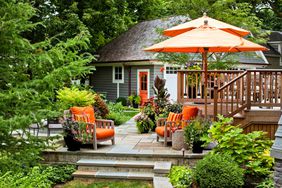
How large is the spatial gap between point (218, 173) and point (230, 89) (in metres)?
4.15

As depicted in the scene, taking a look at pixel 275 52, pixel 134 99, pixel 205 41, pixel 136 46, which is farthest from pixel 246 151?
pixel 275 52

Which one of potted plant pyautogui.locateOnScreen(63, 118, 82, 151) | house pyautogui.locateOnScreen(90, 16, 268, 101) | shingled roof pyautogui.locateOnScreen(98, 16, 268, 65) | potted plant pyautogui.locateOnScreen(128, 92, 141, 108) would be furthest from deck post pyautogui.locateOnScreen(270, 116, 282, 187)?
potted plant pyautogui.locateOnScreen(128, 92, 141, 108)

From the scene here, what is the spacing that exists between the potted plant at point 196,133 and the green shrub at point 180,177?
1.83 ft

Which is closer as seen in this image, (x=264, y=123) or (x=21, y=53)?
(x=21, y=53)

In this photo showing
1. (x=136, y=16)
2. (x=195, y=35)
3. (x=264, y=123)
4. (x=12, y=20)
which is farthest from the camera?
(x=136, y=16)

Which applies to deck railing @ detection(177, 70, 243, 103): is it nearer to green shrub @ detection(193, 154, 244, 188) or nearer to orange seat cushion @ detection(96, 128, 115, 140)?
orange seat cushion @ detection(96, 128, 115, 140)

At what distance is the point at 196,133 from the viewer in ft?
24.4

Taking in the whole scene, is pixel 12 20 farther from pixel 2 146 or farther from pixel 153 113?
pixel 153 113

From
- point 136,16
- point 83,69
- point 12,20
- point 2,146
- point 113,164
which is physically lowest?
point 113,164

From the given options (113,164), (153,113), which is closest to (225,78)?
(153,113)

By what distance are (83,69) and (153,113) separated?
15.0 ft

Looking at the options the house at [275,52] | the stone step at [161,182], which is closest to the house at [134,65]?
the house at [275,52]

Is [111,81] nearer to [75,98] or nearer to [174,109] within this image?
[75,98]

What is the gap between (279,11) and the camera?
31078 millimetres
